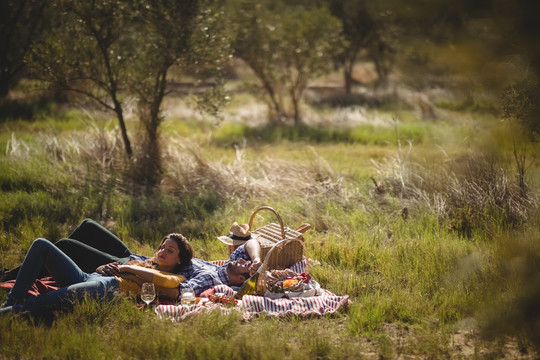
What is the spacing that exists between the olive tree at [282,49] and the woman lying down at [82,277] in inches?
474

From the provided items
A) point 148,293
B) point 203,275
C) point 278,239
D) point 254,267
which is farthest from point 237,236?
point 148,293

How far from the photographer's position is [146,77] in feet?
→ 34.4

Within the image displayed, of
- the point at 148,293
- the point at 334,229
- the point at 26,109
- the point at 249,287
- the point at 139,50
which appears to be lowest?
the point at 334,229

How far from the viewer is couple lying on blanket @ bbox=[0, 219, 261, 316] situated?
461cm

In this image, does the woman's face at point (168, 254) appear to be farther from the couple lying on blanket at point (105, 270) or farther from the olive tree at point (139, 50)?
the olive tree at point (139, 50)

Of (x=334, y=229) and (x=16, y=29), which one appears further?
(x=16, y=29)

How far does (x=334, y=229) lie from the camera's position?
7344 mm

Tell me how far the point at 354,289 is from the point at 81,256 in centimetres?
270

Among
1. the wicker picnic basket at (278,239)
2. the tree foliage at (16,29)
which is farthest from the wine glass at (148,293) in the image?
the tree foliage at (16,29)

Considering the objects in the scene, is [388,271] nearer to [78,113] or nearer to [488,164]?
[488,164]

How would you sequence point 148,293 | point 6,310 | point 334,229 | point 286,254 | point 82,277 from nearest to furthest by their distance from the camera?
point 6,310, point 148,293, point 82,277, point 286,254, point 334,229

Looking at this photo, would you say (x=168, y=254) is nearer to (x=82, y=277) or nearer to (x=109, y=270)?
(x=109, y=270)

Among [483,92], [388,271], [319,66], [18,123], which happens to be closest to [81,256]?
[388,271]

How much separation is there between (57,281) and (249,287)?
1695 mm
